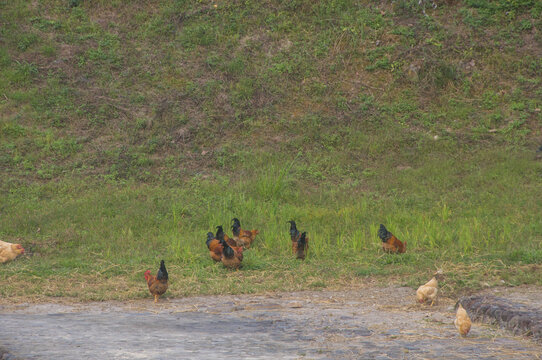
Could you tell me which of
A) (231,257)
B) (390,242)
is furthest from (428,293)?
(231,257)

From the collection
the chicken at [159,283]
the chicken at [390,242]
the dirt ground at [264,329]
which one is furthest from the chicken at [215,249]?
the chicken at [390,242]

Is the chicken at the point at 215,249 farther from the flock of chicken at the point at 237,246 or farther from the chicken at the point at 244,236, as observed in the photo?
the chicken at the point at 244,236

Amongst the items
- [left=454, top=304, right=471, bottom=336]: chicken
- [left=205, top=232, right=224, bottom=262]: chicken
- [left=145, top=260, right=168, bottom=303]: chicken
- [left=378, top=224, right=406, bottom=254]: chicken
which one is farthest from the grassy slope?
[left=454, top=304, right=471, bottom=336]: chicken

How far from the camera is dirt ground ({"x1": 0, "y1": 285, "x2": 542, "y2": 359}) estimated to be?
5.09 meters

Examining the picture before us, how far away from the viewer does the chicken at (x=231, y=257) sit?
337 inches

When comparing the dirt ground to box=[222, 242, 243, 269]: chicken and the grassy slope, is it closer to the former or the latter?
the grassy slope

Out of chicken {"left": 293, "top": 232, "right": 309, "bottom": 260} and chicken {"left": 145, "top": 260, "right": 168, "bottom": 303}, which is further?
chicken {"left": 293, "top": 232, "right": 309, "bottom": 260}

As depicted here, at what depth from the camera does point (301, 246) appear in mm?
9086

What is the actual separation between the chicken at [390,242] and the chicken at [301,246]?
1053mm

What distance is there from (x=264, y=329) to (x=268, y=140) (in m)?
9.19

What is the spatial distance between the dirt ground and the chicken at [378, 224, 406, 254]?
1333 mm

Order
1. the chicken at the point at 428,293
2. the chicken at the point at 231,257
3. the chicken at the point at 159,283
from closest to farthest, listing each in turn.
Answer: the chicken at the point at 428,293
the chicken at the point at 159,283
the chicken at the point at 231,257

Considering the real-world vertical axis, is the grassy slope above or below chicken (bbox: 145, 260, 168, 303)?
above

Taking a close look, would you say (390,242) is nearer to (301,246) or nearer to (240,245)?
(301,246)
